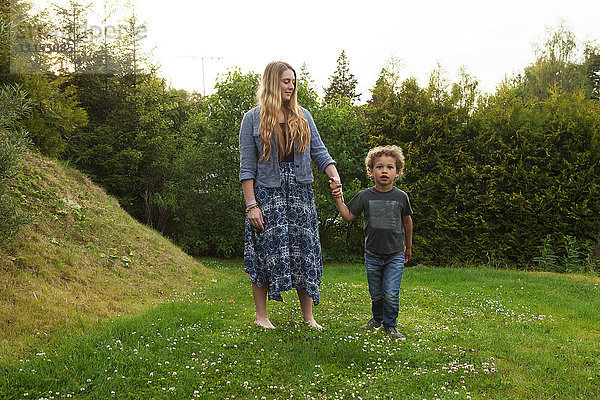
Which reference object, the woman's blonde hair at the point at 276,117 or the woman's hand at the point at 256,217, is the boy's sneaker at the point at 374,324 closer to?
the woman's hand at the point at 256,217

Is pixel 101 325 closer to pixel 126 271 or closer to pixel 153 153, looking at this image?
pixel 126 271

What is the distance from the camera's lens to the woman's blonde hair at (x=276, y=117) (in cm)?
420

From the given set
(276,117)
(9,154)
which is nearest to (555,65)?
(276,117)


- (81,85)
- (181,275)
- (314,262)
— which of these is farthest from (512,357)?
(81,85)

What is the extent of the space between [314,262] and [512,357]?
1812 millimetres

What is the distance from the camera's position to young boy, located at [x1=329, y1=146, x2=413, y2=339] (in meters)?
4.32

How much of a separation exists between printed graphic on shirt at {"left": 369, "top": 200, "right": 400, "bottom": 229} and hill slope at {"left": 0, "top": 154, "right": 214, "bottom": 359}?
291 cm

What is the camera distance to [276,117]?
13.9 feet

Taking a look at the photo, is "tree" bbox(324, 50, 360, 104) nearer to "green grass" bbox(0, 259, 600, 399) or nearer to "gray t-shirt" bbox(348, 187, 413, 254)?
"green grass" bbox(0, 259, 600, 399)

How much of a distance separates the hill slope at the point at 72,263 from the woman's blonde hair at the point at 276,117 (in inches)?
98.0

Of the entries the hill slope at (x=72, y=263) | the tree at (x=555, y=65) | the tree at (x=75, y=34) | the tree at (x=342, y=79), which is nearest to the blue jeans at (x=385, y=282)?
the hill slope at (x=72, y=263)

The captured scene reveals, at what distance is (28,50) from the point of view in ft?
27.0

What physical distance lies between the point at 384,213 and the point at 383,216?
1.2 inches

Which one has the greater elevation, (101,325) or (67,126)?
(67,126)
